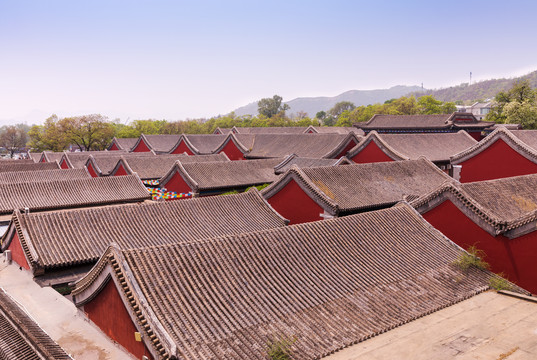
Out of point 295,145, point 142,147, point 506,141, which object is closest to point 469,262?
point 506,141

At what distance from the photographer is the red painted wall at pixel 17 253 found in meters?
18.1

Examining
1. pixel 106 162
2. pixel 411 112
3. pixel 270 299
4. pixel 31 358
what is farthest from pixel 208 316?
pixel 411 112

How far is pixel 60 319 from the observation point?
1368cm

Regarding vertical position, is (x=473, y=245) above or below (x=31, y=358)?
below

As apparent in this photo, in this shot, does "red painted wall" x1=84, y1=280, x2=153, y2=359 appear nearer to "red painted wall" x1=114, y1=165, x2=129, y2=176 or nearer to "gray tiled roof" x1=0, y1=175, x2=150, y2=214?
"gray tiled roof" x1=0, y1=175, x2=150, y2=214

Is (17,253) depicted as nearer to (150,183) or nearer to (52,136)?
(150,183)

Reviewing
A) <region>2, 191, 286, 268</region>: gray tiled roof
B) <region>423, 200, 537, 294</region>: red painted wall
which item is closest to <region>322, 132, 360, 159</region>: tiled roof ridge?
<region>2, 191, 286, 268</region>: gray tiled roof

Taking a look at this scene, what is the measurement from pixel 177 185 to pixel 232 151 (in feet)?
52.4

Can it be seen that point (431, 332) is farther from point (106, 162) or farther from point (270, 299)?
point (106, 162)

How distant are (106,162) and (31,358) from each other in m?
35.8

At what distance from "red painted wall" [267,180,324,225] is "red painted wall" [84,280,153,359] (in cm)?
1108

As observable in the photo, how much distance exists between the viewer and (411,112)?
89.2m

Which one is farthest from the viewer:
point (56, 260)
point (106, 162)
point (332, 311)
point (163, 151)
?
point (163, 151)

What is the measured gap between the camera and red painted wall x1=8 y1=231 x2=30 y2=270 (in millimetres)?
18102
